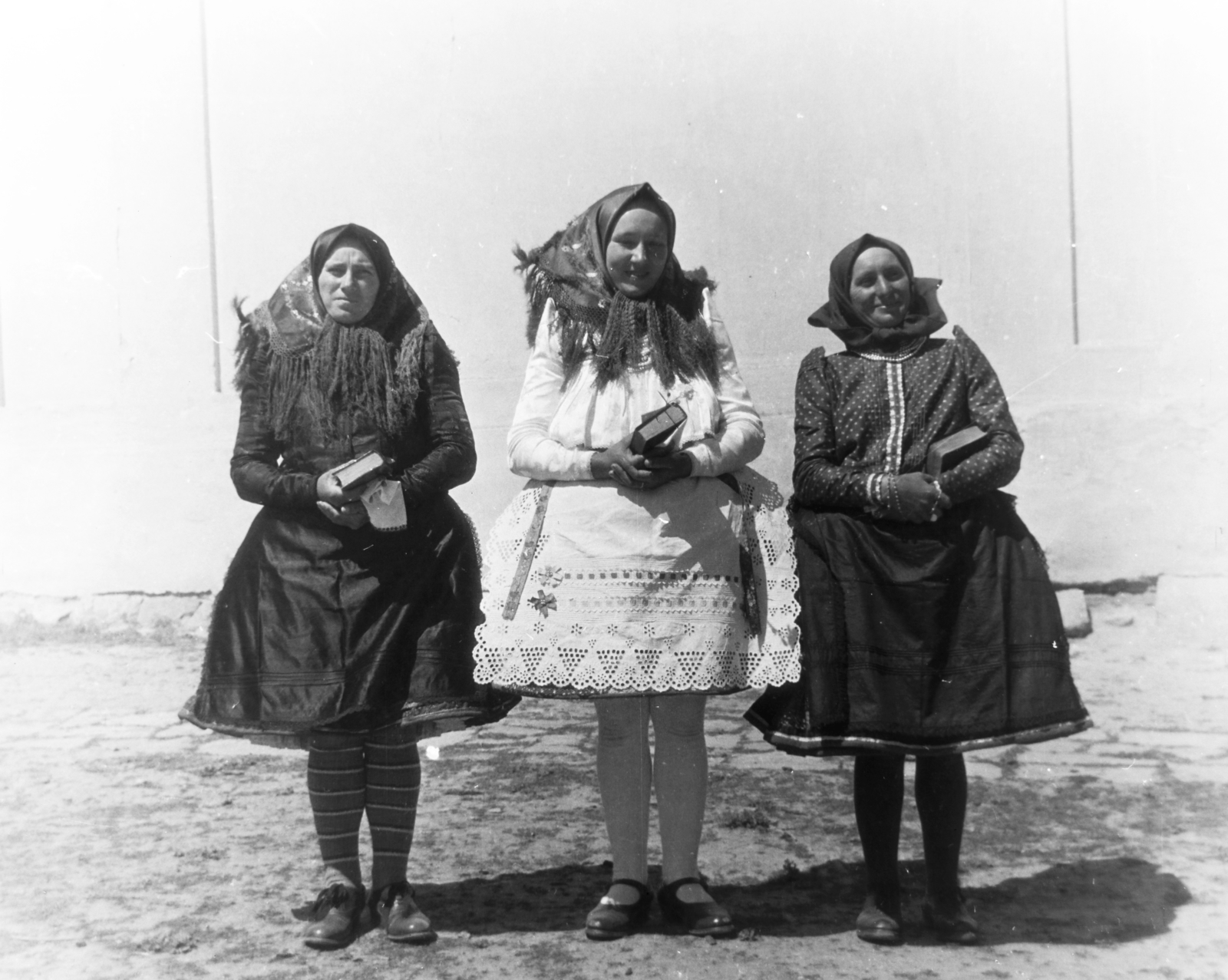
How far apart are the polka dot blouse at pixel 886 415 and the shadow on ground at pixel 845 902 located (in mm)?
1160

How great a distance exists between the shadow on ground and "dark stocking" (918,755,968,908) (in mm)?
139

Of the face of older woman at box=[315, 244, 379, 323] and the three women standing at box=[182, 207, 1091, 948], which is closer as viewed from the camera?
the three women standing at box=[182, 207, 1091, 948]

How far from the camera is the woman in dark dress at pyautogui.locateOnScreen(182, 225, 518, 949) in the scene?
3.19 metres

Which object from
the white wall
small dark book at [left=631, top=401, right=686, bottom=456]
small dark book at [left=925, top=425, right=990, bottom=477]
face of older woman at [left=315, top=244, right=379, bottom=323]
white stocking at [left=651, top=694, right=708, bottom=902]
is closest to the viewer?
small dark book at [left=631, top=401, right=686, bottom=456]

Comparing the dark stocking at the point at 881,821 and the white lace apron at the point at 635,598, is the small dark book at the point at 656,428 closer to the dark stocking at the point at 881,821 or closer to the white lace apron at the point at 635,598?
the white lace apron at the point at 635,598

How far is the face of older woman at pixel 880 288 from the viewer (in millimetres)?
3244

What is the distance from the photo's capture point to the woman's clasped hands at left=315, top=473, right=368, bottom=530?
3156 millimetres

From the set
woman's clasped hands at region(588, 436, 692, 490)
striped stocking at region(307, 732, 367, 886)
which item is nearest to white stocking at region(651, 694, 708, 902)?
woman's clasped hands at region(588, 436, 692, 490)

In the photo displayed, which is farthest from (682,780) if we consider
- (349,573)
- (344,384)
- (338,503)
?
(344,384)

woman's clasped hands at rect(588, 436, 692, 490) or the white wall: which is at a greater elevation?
the white wall

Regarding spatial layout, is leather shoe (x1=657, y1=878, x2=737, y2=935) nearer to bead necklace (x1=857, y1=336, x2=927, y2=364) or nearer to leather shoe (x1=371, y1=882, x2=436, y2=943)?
leather shoe (x1=371, y1=882, x2=436, y2=943)

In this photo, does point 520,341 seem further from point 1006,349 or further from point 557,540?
point 557,540

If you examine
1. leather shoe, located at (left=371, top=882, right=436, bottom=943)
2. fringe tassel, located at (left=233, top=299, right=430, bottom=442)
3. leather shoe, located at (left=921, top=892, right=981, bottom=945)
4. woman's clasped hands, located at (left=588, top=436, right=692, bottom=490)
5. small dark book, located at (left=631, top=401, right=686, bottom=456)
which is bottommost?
leather shoe, located at (left=921, top=892, right=981, bottom=945)

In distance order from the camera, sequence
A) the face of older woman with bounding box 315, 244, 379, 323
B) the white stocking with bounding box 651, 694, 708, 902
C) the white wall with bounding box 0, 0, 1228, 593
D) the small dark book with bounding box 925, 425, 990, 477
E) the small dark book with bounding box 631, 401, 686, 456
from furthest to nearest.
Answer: the white wall with bounding box 0, 0, 1228, 593 → the face of older woman with bounding box 315, 244, 379, 323 → the white stocking with bounding box 651, 694, 708, 902 → the small dark book with bounding box 925, 425, 990, 477 → the small dark book with bounding box 631, 401, 686, 456
